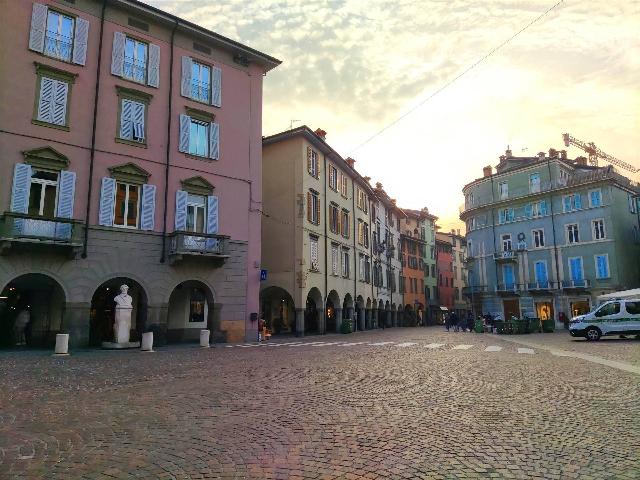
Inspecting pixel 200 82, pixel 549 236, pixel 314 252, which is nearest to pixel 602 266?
pixel 549 236

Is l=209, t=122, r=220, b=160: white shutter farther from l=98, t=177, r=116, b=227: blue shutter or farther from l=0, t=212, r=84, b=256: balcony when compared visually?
l=0, t=212, r=84, b=256: balcony

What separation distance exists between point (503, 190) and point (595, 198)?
9.78 metres

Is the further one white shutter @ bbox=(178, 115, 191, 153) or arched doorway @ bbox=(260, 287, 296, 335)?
arched doorway @ bbox=(260, 287, 296, 335)

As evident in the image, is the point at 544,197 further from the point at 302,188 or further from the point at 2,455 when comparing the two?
the point at 2,455

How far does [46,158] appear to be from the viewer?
18594 millimetres

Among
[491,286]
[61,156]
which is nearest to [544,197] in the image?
[491,286]

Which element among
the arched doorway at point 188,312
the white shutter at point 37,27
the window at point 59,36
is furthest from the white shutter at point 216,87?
the arched doorway at point 188,312

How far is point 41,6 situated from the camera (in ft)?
63.0

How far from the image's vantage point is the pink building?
60.2 ft

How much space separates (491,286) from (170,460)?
167ft

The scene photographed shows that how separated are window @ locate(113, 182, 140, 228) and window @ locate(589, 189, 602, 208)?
40759mm

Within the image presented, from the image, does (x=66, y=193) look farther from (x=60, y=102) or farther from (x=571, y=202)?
(x=571, y=202)

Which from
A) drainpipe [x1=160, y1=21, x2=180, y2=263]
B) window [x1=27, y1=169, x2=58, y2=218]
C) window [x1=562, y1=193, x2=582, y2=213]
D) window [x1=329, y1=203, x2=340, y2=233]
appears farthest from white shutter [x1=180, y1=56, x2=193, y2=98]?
window [x1=562, y1=193, x2=582, y2=213]

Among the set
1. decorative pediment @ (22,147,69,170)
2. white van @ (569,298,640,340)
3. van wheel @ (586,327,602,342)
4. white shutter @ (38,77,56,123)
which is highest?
white shutter @ (38,77,56,123)
